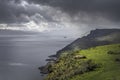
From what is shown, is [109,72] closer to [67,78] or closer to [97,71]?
[97,71]

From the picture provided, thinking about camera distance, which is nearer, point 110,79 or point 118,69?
point 110,79

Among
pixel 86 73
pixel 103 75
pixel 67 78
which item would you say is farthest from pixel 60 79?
pixel 103 75

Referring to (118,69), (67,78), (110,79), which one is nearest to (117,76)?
(110,79)

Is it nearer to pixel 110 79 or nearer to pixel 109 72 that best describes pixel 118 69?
pixel 109 72

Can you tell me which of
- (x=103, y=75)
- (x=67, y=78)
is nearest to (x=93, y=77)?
(x=103, y=75)

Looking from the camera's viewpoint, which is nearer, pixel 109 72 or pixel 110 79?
pixel 110 79

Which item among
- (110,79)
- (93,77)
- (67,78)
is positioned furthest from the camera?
(67,78)

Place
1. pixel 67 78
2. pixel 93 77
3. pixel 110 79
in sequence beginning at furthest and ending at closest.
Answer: pixel 67 78 < pixel 93 77 < pixel 110 79

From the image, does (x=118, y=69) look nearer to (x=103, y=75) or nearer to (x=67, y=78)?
(x=103, y=75)
